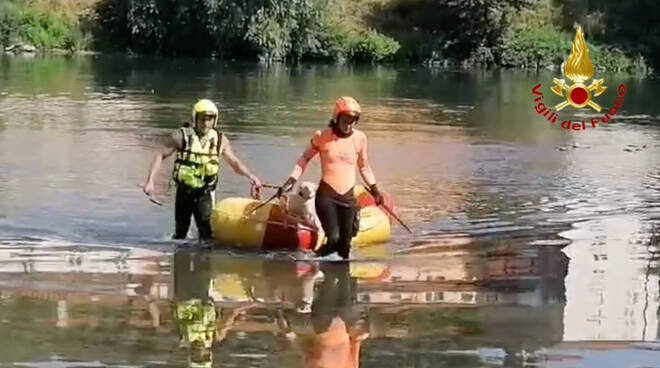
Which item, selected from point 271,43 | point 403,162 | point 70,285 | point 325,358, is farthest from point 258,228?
point 271,43

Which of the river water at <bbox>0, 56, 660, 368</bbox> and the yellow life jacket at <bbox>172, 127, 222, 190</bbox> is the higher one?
the yellow life jacket at <bbox>172, 127, 222, 190</bbox>

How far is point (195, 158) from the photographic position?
11.9m

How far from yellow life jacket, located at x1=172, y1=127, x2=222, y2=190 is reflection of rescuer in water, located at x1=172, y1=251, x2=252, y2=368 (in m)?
0.85

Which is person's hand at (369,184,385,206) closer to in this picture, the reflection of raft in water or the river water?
the river water

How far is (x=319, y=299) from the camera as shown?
9969 mm

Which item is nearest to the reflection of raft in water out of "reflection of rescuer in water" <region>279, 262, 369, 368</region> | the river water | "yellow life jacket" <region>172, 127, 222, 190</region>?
the river water

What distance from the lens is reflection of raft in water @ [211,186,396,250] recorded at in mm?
12078

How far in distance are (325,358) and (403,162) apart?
43.0 feet

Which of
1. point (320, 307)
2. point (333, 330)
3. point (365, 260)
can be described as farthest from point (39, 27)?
point (333, 330)

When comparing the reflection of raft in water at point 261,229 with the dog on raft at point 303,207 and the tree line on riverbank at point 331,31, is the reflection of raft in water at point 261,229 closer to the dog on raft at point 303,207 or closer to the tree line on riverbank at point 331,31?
the dog on raft at point 303,207

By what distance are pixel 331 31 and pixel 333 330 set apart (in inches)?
2171

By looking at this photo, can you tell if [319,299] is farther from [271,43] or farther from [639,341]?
[271,43]

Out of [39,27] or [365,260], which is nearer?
[365,260]

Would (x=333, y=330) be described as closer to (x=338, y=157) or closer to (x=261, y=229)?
(x=338, y=157)
